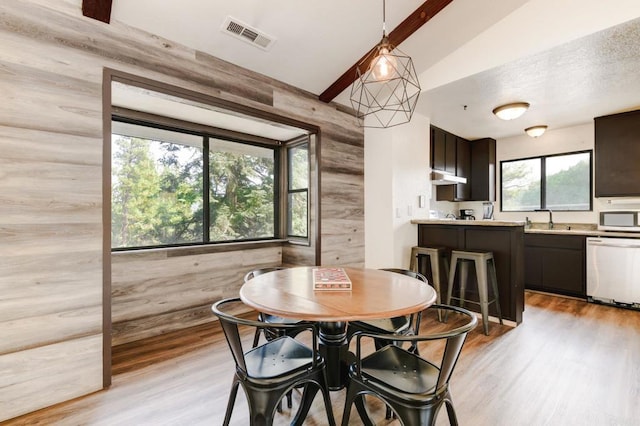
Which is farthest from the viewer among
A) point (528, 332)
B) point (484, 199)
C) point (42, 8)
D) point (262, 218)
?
point (484, 199)

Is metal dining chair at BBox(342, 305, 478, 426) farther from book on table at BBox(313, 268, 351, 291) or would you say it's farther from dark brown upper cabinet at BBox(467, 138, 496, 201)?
dark brown upper cabinet at BBox(467, 138, 496, 201)

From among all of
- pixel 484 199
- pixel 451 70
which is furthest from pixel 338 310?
pixel 484 199

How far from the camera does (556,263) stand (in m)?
4.18

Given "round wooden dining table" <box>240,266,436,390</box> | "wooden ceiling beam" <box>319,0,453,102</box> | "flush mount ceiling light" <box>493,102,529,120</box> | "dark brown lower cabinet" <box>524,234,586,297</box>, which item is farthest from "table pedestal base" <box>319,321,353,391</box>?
"dark brown lower cabinet" <box>524,234,586,297</box>

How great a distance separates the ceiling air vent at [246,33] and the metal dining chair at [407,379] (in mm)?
2359

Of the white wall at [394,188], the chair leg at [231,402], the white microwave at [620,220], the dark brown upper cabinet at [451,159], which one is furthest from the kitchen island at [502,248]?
the chair leg at [231,402]

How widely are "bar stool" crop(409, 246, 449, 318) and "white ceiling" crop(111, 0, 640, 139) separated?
1764mm

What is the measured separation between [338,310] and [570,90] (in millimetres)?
3778

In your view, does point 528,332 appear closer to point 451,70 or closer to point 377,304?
point 377,304

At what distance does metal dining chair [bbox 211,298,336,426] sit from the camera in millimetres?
1314

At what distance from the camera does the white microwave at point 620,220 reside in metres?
3.94

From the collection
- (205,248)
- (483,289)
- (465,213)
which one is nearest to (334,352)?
(483,289)

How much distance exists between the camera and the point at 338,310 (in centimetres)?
136

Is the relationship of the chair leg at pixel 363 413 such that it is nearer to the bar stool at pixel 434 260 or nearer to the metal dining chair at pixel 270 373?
the metal dining chair at pixel 270 373
